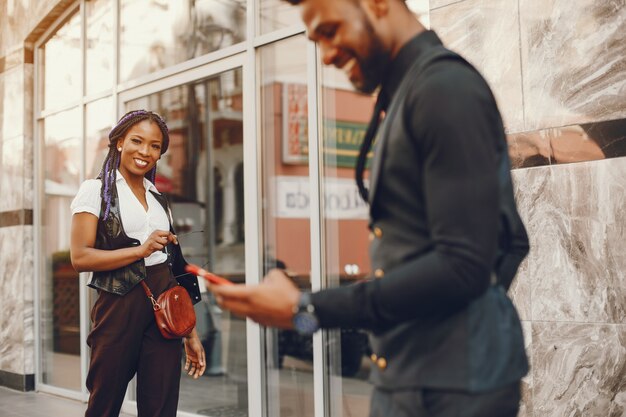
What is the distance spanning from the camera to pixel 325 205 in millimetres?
4832

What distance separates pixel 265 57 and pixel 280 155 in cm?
72

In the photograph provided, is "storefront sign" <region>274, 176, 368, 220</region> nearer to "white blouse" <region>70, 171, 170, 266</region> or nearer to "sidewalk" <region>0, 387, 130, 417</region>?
"white blouse" <region>70, 171, 170, 266</region>

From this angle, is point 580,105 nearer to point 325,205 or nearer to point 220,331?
point 325,205

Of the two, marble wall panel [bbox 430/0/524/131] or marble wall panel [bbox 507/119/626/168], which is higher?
marble wall panel [bbox 430/0/524/131]

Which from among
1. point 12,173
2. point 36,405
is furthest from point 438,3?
point 12,173

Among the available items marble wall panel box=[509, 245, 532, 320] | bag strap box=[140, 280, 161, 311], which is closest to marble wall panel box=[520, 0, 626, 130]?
marble wall panel box=[509, 245, 532, 320]

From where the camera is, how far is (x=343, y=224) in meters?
4.75

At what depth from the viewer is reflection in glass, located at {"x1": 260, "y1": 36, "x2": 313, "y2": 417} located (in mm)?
4984

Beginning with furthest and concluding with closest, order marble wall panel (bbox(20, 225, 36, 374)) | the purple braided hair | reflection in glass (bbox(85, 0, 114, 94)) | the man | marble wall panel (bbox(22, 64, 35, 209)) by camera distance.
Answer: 1. marble wall panel (bbox(22, 64, 35, 209))
2. marble wall panel (bbox(20, 225, 36, 374))
3. reflection in glass (bbox(85, 0, 114, 94))
4. the purple braided hair
5. the man

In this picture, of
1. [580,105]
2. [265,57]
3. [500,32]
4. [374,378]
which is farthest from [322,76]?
[374,378]

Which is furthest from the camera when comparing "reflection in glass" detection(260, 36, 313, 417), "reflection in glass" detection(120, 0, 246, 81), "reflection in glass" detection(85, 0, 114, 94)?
"reflection in glass" detection(85, 0, 114, 94)

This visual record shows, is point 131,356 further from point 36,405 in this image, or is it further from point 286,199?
point 36,405

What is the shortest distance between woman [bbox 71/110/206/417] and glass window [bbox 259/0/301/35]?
200cm

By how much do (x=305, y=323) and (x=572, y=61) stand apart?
8.31ft
